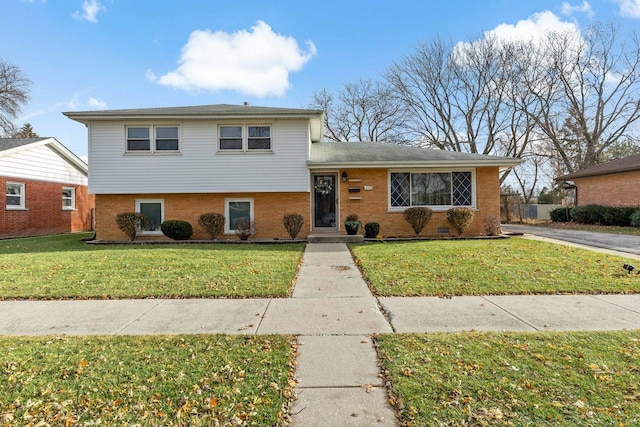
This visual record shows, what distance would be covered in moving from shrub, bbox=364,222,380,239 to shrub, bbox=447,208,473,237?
2766mm

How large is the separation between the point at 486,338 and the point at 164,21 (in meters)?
12.7

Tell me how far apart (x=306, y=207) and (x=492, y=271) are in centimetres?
747

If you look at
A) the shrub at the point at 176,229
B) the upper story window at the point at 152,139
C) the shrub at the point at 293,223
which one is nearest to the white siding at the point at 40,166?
the upper story window at the point at 152,139

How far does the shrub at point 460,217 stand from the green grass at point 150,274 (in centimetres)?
638

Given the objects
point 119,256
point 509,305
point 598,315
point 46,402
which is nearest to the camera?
point 46,402

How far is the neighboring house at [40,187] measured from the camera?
15531mm

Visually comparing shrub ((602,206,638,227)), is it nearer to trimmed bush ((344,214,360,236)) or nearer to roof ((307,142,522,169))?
roof ((307,142,522,169))

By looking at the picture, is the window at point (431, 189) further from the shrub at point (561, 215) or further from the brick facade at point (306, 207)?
the shrub at point (561, 215)

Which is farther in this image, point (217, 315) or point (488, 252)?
point (488, 252)

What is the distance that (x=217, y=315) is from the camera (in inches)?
185

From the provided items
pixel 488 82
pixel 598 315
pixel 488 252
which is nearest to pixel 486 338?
pixel 598 315

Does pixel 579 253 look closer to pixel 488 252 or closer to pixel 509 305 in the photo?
pixel 488 252

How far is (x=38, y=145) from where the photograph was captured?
16.8 m

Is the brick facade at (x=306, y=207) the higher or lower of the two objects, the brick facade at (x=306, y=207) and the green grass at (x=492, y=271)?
the higher
